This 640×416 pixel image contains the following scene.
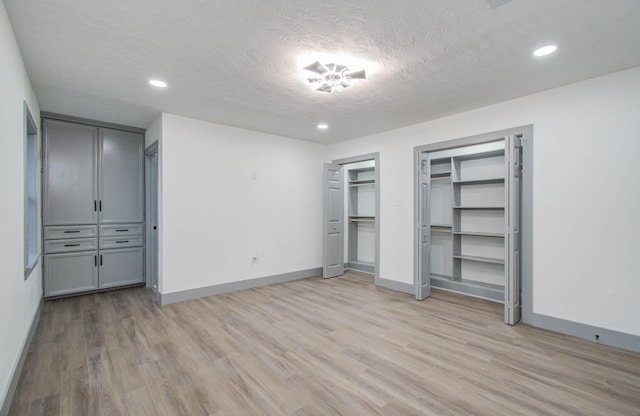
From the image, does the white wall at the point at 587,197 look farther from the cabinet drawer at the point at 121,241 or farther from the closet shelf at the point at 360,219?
the cabinet drawer at the point at 121,241

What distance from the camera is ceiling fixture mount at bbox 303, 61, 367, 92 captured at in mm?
2562

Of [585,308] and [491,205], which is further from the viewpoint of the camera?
[491,205]

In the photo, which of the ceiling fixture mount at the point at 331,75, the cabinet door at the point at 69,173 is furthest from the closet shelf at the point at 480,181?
the cabinet door at the point at 69,173

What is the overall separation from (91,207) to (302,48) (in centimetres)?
425

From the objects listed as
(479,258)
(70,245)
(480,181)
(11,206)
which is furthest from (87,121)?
(479,258)

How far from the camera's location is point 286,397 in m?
2.02

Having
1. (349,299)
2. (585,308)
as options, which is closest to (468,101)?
(585,308)

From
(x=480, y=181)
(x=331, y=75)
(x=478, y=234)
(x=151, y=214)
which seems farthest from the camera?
(x=151, y=214)

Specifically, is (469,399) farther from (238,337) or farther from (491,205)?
(491,205)

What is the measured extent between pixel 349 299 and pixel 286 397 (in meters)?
2.32

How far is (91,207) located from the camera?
4.45m

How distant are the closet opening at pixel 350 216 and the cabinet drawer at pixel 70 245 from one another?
3.87 meters

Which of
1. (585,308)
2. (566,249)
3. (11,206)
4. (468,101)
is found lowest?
(585,308)

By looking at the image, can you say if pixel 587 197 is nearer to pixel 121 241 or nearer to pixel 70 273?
pixel 121 241
